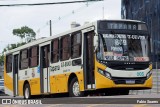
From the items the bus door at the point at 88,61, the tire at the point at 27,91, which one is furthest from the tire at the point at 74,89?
the tire at the point at 27,91

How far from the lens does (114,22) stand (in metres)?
19.3

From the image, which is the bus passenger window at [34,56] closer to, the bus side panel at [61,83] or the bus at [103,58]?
the bus at [103,58]

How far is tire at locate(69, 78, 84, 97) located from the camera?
20078mm

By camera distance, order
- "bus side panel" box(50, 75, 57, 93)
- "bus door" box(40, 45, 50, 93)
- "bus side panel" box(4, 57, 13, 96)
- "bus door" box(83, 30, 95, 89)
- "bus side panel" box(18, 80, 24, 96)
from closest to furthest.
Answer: "bus door" box(83, 30, 95, 89), "bus side panel" box(50, 75, 57, 93), "bus door" box(40, 45, 50, 93), "bus side panel" box(18, 80, 24, 96), "bus side panel" box(4, 57, 13, 96)

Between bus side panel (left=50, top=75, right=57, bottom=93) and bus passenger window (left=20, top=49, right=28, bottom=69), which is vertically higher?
bus passenger window (left=20, top=49, right=28, bottom=69)

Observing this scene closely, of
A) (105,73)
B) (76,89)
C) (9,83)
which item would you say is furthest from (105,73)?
(9,83)

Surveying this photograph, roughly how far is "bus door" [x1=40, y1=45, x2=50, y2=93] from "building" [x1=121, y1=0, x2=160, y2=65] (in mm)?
22188

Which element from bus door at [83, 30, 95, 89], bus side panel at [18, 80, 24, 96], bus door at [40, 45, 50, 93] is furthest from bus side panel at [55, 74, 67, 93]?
bus side panel at [18, 80, 24, 96]

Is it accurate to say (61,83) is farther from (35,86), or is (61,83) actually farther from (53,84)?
(35,86)

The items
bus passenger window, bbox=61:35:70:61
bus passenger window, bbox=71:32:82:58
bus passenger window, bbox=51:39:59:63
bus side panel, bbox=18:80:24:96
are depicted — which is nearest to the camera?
bus passenger window, bbox=71:32:82:58

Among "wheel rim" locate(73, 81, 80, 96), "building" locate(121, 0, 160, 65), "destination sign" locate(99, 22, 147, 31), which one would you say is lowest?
"wheel rim" locate(73, 81, 80, 96)

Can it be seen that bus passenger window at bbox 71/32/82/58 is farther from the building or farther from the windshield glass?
the building

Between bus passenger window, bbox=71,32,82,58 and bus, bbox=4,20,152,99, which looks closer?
bus, bbox=4,20,152,99

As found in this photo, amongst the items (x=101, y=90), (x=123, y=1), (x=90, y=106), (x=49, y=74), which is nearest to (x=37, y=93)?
(x=49, y=74)
